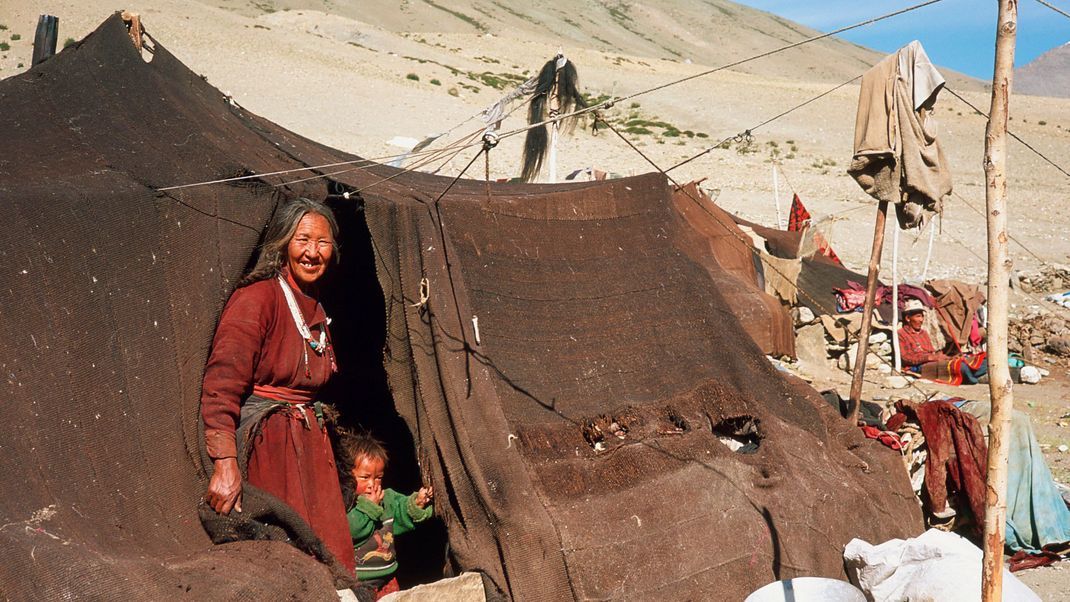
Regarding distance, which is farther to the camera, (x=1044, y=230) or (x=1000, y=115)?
(x=1044, y=230)

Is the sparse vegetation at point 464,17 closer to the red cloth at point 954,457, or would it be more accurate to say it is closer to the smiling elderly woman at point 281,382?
the red cloth at point 954,457

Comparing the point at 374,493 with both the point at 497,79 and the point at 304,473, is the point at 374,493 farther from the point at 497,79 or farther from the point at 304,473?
the point at 497,79

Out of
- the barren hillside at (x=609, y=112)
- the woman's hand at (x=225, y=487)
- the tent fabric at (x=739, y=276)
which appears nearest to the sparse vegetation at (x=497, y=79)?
the barren hillside at (x=609, y=112)

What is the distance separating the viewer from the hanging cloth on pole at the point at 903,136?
5645 millimetres

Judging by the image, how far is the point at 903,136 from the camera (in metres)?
5.66

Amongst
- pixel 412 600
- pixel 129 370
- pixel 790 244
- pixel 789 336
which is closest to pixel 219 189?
pixel 129 370

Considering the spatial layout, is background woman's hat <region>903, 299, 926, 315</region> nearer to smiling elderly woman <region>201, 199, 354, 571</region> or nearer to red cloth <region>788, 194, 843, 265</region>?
red cloth <region>788, 194, 843, 265</region>

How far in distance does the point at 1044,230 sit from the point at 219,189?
17846mm

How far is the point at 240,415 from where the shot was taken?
143 inches

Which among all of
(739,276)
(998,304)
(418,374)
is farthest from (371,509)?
(739,276)

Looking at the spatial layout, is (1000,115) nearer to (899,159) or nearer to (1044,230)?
(899,159)

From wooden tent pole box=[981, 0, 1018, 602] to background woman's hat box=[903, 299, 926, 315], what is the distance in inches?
271

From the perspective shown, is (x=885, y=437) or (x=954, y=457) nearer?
(x=885, y=437)

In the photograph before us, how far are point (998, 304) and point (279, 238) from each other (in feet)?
8.78
